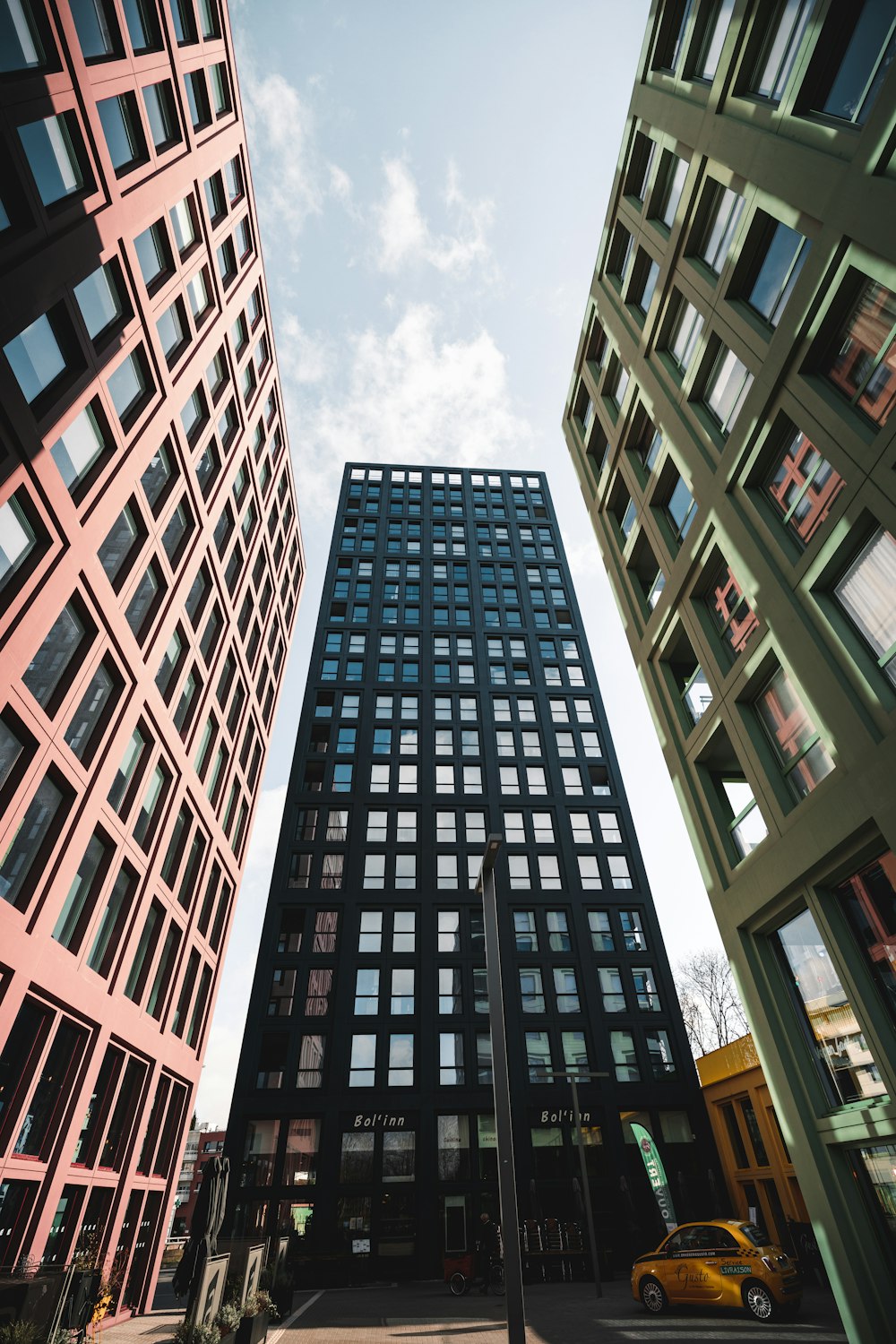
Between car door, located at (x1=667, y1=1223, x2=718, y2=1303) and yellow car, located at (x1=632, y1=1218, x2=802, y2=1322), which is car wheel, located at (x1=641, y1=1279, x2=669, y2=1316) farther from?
car door, located at (x1=667, y1=1223, x2=718, y2=1303)

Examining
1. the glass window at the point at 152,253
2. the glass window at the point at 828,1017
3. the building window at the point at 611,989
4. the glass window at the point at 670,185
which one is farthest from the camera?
the building window at the point at 611,989

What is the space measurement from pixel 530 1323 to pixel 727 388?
73.8ft

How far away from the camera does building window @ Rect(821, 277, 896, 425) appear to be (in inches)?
414

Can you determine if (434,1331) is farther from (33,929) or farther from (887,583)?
(887,583)

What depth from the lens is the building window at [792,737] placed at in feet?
39.5

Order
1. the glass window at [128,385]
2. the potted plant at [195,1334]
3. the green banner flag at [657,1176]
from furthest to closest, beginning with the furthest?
the green banner flag at [657,1176] < the glass window at [128,385] < the potted plant at [195,1334]

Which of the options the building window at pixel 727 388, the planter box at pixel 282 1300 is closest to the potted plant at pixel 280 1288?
the planter box at pixel 282 1300

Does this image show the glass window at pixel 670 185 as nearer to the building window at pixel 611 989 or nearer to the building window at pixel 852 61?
the building window at pixel 852 61

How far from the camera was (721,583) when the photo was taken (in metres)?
16.0

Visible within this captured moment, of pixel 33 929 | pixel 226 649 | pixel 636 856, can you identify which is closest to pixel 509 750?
pixel 636 856

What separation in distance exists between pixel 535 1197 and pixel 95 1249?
69.4 ft

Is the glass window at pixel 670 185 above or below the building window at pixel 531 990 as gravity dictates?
above

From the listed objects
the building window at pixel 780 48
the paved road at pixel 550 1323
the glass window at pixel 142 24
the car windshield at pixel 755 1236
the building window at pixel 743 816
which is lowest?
the paved road at pixel 550 1323

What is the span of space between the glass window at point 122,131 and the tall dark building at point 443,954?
33.5 meters
